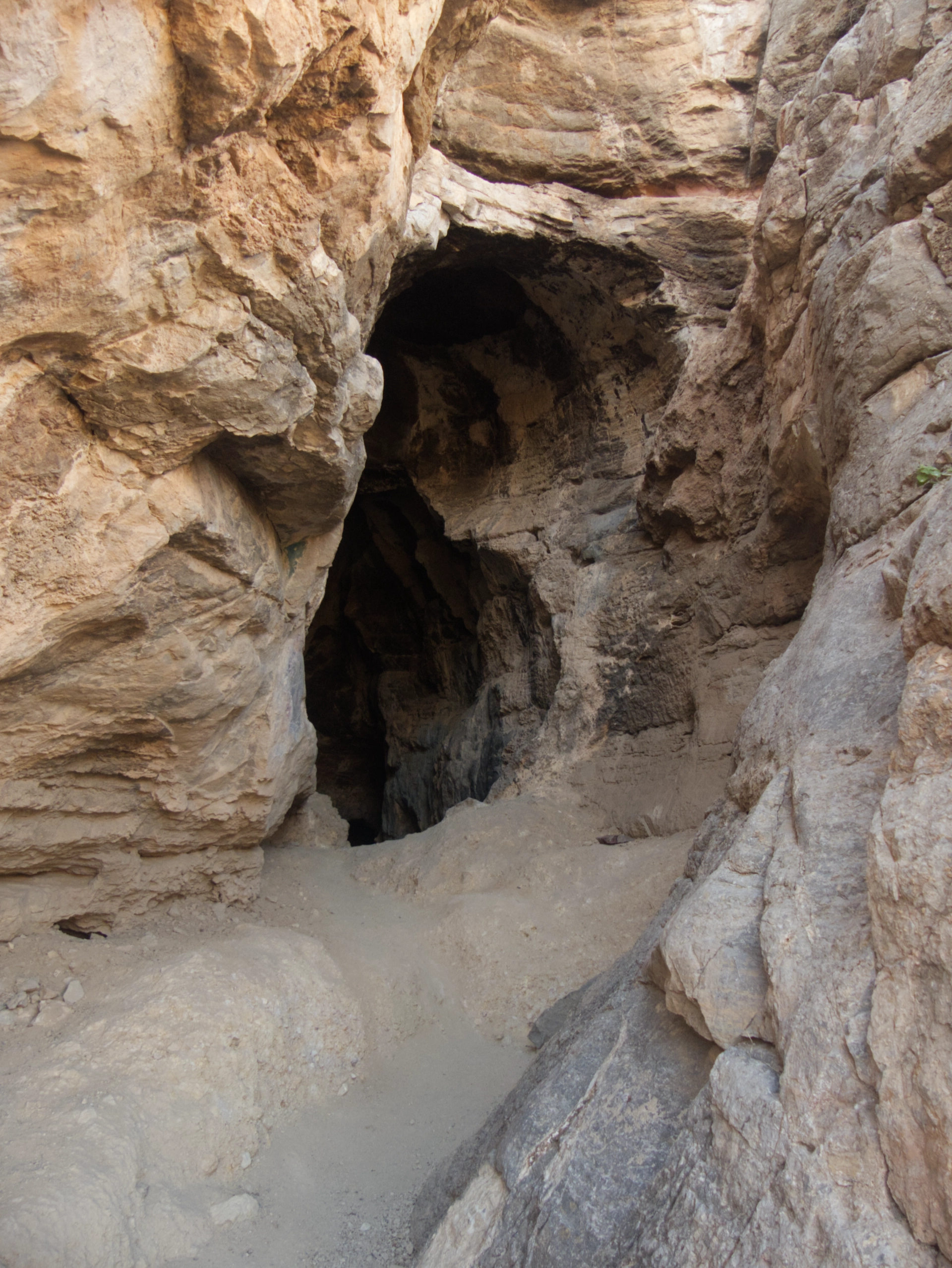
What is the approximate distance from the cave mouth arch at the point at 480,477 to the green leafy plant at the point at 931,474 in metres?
4.28

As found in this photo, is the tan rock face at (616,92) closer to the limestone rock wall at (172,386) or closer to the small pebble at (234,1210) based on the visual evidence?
the limestone rock wall at (172,386)

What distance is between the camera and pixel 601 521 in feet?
25.4

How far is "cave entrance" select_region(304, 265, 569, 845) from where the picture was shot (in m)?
8.46

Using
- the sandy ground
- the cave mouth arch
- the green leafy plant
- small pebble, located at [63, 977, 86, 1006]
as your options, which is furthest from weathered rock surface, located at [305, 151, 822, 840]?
small pebble, located at [63, 977, 86, 1006]

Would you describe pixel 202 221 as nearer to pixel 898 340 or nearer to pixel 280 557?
pixel 280 557

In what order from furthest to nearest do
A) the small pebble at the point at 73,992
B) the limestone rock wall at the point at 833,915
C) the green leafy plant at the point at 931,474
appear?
the small pebble at the point at 73,992, the green leafy plant at the point at 931,474, the limestone rock wall at the point at 833,915

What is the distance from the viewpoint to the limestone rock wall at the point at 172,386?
207 cm

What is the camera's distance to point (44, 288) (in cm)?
216

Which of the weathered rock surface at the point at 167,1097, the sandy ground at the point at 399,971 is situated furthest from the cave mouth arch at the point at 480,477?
the weathered rock surface at the point at 167,1097

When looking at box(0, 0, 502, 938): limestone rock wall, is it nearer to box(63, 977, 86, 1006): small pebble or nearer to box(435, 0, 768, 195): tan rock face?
box(63, 977, 86, 1006): small pebble

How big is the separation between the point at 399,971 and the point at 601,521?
4.74 metres

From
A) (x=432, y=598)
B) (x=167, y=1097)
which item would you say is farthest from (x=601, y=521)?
(x=167, y=1097)

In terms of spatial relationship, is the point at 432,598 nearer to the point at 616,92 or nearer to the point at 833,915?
the point at 616,92

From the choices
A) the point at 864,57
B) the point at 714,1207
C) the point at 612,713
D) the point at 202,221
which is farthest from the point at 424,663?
the point at 714,1207
